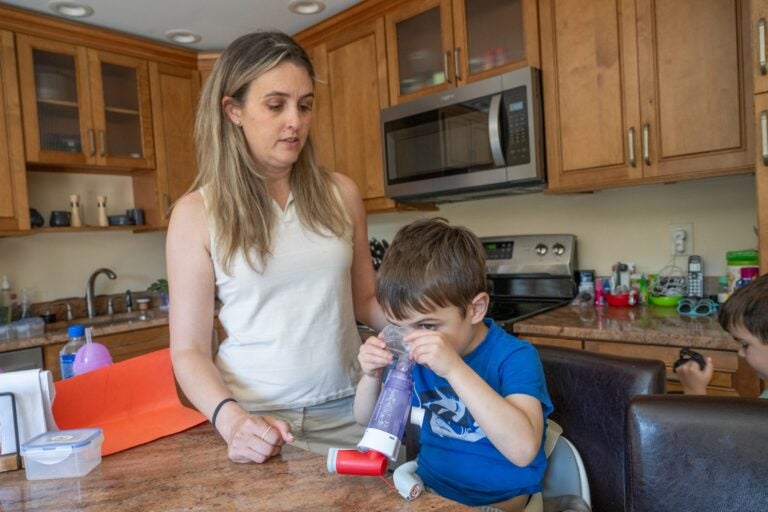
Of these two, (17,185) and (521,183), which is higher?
(17,185)

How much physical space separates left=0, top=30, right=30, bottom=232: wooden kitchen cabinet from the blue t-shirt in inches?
105

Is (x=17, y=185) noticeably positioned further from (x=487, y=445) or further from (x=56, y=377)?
(x=487, y=445)

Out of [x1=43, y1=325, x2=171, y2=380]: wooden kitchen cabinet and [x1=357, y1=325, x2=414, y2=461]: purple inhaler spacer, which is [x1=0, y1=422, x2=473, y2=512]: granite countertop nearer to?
[x1=357, y1=325, x2=414, y2=461]: purple inhaler spacer

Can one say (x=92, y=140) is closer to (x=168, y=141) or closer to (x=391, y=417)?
(x=168, y=141)

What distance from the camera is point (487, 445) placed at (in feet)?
2.93

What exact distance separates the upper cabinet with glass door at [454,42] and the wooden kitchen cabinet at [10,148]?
6.30 ft

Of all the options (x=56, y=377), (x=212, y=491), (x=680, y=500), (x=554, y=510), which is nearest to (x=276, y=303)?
(x=212, y=491)

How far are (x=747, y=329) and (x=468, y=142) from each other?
1463 mm

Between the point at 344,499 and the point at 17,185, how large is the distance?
113 inches

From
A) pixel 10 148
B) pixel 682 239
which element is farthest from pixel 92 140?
pixel 682 239

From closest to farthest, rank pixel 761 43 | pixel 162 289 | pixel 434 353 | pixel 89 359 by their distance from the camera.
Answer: pixel 434 353 < pixel 89 359 < pixel 761 43 < pixel 162 289

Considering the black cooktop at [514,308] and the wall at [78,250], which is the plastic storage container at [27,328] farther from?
the black cooktop at [514,308]

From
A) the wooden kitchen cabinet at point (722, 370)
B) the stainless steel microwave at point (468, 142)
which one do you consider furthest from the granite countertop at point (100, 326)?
the wooden kitchen cabinet at point (722, 370)

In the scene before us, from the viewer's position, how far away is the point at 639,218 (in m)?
2.37
